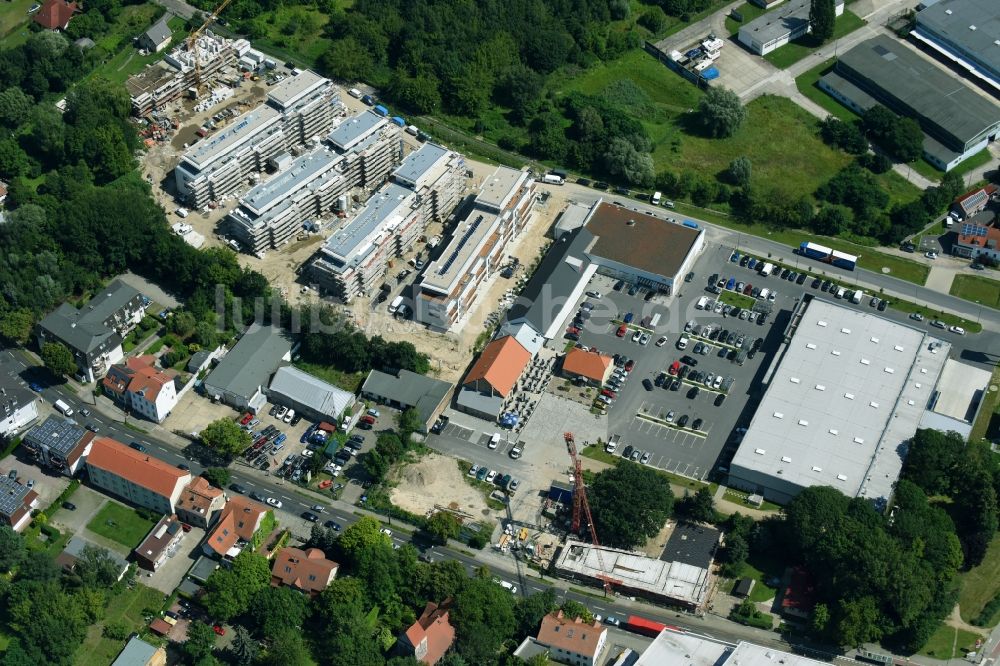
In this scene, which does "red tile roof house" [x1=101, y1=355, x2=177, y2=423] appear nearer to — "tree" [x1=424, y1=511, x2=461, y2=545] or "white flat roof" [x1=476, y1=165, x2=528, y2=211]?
"tree" [x1=424, y1=511, x2=461, y2=545]

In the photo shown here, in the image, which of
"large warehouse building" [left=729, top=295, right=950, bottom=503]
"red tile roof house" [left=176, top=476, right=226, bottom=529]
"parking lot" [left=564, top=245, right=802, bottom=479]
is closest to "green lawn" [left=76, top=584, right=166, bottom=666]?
"red tile roof house" [left=176, top=476, right=226, bottom=529]

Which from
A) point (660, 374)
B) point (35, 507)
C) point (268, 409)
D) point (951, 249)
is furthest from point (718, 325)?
point (35, 507)

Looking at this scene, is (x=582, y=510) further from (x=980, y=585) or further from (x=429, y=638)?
(x=980, y=585)

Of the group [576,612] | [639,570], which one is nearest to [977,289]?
[639,570]

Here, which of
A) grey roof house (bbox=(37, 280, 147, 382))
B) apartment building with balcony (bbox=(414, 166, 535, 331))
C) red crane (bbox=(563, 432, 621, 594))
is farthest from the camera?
apartment building with balcony (bbox=(414, 166, 535, 331))

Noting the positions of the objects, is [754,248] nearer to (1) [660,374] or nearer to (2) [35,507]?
(1) [660,374]
